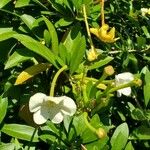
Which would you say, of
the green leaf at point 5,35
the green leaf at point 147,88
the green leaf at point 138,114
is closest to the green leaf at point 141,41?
the green leaf at point 147,88

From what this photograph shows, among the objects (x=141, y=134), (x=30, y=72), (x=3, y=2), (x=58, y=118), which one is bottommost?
(x=141, y=134)

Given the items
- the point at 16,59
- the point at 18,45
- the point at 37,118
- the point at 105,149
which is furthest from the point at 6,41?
the point at 105,149

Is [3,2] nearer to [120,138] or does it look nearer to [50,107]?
[50,107]

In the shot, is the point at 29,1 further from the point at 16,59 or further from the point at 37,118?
the point at 37,118

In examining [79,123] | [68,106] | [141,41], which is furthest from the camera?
[141,41]

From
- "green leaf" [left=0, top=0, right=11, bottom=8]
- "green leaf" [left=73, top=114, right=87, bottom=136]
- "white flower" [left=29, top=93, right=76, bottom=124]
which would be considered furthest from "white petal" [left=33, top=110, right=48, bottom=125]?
"green leaf" [left=0, top=0, right=11, bottom=8]

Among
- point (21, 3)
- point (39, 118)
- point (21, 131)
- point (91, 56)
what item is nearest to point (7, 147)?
point (21, 131)
